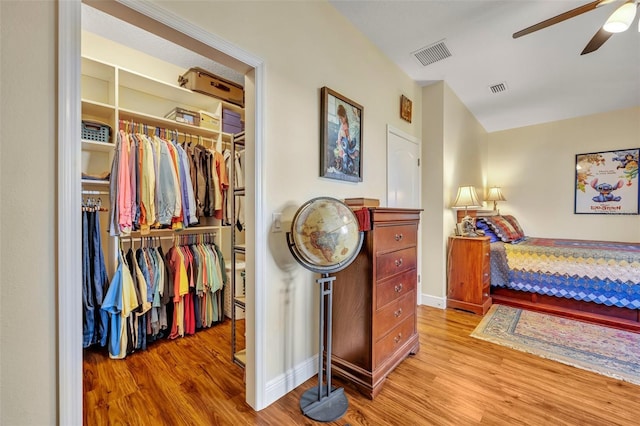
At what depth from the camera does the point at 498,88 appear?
3.44m

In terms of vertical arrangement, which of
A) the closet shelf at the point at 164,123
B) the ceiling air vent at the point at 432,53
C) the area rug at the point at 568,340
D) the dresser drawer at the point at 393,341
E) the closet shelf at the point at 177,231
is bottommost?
the area rug at the point at 568,340

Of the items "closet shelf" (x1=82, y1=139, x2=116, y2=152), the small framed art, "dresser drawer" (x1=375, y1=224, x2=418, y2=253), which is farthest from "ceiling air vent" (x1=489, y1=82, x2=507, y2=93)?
"closet shelf" (x1=82, y1=139, x2=116, y2=152)

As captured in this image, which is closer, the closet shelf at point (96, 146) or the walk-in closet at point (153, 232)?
the walk-in closet at point (153, 232)

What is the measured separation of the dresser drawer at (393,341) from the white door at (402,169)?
1211 millimetres

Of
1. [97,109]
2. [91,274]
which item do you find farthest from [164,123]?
[91,274]

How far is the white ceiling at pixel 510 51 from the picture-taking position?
7.00ft

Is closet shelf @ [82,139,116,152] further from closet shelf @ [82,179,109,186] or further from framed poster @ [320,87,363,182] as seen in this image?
framed poster @ [320,87,363,182]

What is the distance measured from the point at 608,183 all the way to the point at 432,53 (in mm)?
3718

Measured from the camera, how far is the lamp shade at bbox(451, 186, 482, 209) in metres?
3.25

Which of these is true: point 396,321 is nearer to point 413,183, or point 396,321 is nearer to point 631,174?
point 413,183

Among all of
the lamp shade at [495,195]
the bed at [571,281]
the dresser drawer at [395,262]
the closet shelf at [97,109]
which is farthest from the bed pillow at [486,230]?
the closet shelf at [97,109]

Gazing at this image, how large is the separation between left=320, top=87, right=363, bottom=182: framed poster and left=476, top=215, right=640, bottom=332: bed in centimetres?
238

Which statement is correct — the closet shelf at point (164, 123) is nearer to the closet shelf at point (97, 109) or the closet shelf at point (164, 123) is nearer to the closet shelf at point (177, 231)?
the closet shelf at point (97, 109)

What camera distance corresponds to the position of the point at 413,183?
332 cm
